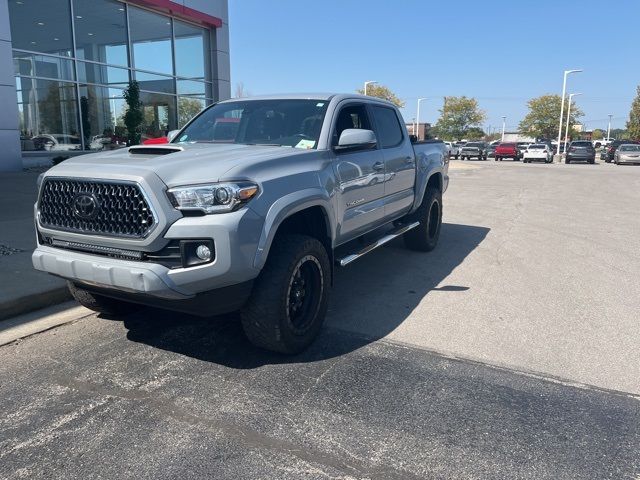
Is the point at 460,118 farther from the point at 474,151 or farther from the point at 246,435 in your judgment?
the point at 246,435

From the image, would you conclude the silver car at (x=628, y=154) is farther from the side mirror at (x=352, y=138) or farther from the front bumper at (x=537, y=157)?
the side mirror at (x=352, y=138)

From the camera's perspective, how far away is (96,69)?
18.3 metres

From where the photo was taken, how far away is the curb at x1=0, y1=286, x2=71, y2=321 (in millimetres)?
4477

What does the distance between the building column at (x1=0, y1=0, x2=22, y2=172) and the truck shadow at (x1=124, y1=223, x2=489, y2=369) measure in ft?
40.1

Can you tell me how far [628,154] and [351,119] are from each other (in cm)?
3745

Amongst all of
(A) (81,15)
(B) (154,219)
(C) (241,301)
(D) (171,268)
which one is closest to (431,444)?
(C) (241,301)

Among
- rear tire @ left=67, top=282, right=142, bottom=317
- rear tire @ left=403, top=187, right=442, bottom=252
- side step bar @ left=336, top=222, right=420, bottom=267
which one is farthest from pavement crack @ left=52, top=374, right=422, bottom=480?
rear tire @ left=403, top=187, right=442, bottom=252

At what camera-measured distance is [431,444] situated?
2770 mm

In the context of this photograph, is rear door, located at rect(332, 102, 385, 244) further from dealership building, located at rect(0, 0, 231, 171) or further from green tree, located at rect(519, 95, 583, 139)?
green tree, located at rect(519, 95, 583, 139)

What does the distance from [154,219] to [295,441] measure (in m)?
1.52

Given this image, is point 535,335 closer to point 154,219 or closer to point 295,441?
point 295,441

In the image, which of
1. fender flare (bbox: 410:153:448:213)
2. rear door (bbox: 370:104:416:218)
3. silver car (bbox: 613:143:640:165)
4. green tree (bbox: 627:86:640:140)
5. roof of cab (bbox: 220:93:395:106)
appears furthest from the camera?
green tree (bbox: 627:86:640:140)

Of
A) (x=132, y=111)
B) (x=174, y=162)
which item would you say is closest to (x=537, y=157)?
(x=132, y=111)

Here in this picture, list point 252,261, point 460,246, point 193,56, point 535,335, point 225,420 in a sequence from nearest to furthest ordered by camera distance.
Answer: point 225,420 < point 252,261 < point 535,335 < point 460,246 < point 193,56
